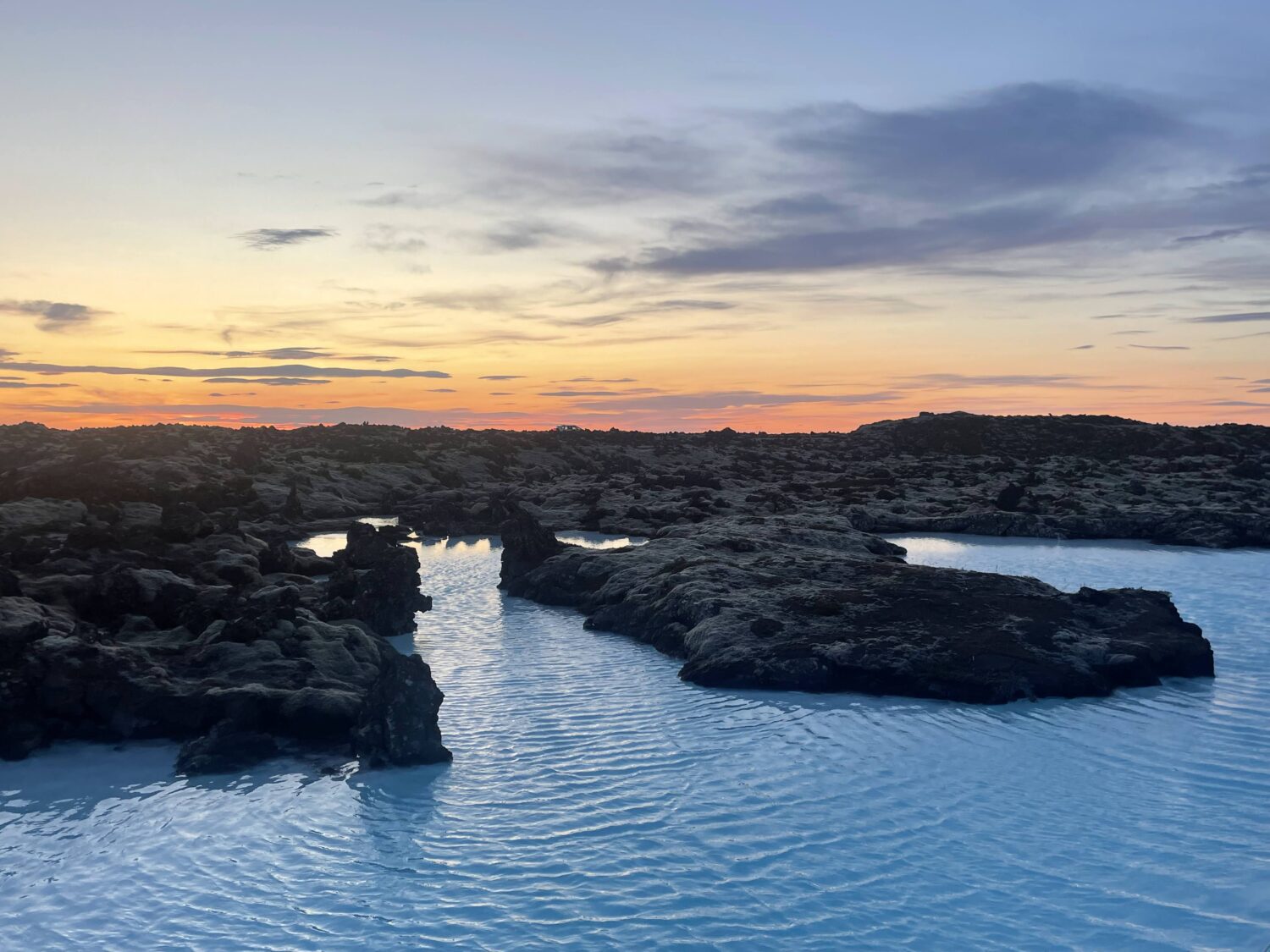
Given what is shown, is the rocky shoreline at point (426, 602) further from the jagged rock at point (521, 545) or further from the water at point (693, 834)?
the water at point (693, 834)

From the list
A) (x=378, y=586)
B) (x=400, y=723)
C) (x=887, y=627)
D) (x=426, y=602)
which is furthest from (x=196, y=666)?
(x=887, y=627)

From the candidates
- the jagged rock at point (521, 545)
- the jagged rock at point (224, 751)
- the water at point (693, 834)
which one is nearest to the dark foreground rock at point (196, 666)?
the jagged rock at point (224, 751)

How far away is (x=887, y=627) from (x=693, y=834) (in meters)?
11.9

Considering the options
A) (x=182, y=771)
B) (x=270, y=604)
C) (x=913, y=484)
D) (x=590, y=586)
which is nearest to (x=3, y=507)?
(x=270, y=604)

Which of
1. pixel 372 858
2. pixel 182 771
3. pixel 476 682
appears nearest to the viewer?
pixel 372 858

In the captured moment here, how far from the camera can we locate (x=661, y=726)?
66.8 feet

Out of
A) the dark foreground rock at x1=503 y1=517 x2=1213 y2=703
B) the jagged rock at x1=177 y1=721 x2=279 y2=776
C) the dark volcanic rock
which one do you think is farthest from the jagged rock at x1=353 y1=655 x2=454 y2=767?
the dark volcanic rock

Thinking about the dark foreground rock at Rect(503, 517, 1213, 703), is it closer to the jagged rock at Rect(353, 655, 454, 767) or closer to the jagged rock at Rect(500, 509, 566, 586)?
the jagged rock at Rect(500, 509, 566, 586)

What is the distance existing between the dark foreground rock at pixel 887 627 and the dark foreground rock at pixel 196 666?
329 inches

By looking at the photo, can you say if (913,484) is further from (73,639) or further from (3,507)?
(73,639)

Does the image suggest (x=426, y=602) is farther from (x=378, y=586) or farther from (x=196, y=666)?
(x=196, y=666)

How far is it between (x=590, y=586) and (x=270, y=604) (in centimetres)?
1386

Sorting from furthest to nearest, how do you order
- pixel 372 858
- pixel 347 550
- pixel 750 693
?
pixel 347 550
pixel 750 693
pixel 372 858

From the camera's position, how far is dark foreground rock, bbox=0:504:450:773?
1852 centimetres
